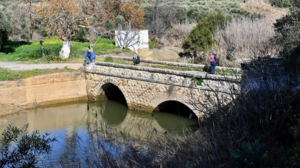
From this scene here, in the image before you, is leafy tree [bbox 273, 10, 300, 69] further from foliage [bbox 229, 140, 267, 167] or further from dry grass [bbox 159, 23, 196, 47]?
dry grass [bbox 159, 23, 196, 47]

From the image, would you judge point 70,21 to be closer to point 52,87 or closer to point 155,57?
point 52,87

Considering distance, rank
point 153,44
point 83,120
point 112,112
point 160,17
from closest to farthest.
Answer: point 83,120, point 112,112, point 153,44, point 160,17

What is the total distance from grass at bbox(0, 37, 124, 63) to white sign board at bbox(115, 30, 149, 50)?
2.57 feet

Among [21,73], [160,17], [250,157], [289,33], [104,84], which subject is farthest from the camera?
[160,17]

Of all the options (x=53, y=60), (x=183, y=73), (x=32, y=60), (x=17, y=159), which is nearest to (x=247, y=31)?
(x=183, y=73)

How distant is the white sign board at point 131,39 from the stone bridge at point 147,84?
31.9 ft

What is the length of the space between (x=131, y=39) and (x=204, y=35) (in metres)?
6.53

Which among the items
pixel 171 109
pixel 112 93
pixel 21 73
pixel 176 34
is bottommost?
pixel 171 109

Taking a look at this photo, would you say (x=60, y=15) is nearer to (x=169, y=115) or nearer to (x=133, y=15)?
(x=169, y=115)

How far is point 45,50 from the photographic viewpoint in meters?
25.3

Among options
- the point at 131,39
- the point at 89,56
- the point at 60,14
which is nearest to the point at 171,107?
the point at 89,56

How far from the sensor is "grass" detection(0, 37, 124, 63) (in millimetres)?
22703

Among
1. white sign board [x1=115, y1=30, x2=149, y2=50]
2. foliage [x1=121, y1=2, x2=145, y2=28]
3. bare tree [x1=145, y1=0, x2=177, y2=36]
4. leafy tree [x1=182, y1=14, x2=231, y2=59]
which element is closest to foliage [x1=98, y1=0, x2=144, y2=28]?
foliage [x1=121, y1=2, x2=145, y2=28]

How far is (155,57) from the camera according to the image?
2822cm
